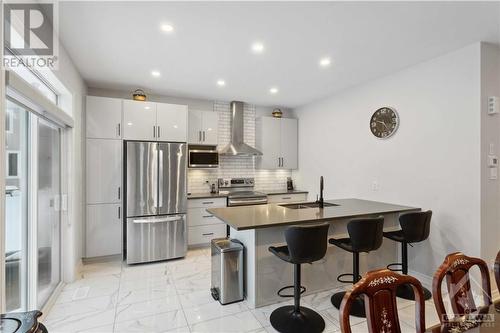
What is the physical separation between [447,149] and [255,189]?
11.3ft

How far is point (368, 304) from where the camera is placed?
3.69 feet

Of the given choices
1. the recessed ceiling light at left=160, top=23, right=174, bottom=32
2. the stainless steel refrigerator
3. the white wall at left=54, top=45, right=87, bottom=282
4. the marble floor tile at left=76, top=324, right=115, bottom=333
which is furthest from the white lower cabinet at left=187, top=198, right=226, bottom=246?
the recessed ceiling light at left=160, top=23, right=174, bottom=32

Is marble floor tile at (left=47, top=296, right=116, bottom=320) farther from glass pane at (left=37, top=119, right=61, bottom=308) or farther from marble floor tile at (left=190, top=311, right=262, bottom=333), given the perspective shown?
marble floor tile at (left=190, top=311, right=262, bottom=333)

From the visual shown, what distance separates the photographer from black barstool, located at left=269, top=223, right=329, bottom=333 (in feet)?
7.08

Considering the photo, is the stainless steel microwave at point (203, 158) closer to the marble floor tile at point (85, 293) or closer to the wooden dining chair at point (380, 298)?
the marble floor tile at point (85, 293)

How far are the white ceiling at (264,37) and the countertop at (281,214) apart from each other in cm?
181

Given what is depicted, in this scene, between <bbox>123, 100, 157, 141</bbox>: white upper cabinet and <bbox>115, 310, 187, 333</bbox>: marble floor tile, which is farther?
<bbox>123, 100, 157, 141</bbox>: white upper cabinet

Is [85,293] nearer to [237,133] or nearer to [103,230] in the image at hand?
[103,230]

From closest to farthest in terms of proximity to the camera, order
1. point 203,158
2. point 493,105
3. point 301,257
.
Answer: point 301,257 → point 493,105 → point 203,158

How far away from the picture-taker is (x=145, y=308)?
2662 millimetres

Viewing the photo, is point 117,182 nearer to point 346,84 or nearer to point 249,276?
point 249,276

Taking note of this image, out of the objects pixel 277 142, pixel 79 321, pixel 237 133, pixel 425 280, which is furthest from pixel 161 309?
pixel 277 142

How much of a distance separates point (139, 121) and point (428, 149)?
4.05 metres

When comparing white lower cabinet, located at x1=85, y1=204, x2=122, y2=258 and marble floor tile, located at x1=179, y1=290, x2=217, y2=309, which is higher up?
white lower cabinet, located at x1=85, y1=204, x2=122, y2=258
